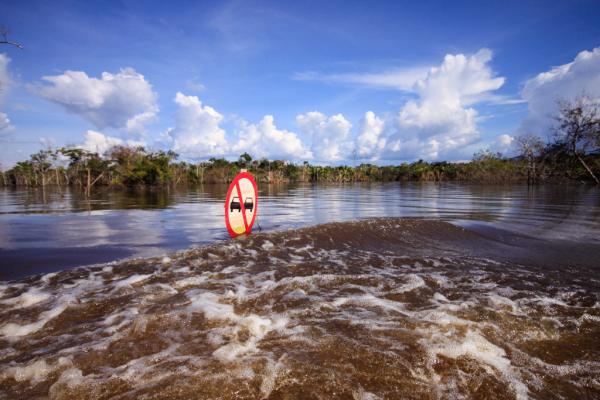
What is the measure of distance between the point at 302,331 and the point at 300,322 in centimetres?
19

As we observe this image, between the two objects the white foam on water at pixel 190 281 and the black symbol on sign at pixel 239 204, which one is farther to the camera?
the black symbol on sign at pixel 239 204

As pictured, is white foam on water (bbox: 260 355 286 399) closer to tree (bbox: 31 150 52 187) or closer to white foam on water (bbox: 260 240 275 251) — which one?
white foam on water (bbox: 260 240 275 251)

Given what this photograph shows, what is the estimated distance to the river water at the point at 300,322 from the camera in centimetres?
205

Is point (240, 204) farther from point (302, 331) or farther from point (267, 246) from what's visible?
point (302, 331)

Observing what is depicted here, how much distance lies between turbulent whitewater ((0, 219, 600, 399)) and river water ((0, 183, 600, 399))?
14 millimetres

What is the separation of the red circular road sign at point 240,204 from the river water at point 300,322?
1.39 m

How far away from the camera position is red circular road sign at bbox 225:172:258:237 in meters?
7.08

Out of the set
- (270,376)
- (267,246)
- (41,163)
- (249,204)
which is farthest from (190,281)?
(41,163)

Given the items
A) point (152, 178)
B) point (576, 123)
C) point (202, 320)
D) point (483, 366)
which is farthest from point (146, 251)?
point (152, 178)

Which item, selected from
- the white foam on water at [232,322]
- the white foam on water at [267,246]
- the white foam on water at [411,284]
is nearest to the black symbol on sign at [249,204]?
the white foam on water at [267,246]

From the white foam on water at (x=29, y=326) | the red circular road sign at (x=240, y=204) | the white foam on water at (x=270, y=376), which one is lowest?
the white foam on water at (x=270, y=376)

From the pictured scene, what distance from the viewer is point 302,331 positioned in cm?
274

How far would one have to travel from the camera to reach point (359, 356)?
7.65ft

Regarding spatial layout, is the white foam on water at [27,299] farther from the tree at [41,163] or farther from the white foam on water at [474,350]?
the tree at [41,163]
